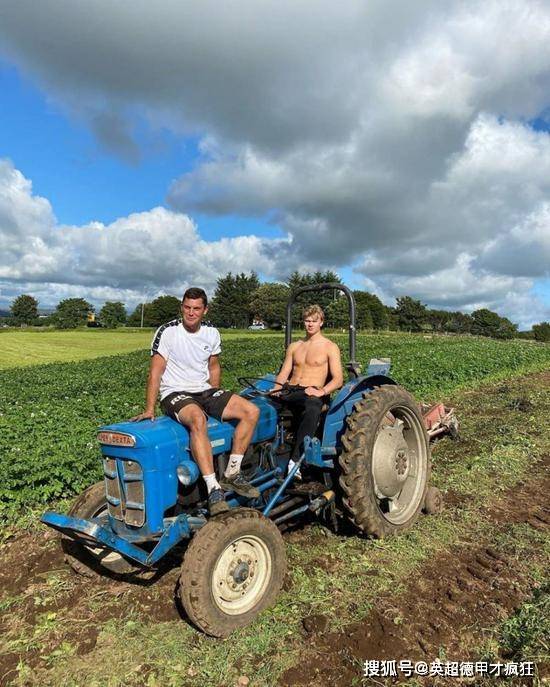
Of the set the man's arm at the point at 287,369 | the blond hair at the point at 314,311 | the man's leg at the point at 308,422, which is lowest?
the man's leg at the point at 308,422

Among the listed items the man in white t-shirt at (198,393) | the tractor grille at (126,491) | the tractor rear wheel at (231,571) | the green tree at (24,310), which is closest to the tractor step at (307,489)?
the man in white t-shirt at (198,393)

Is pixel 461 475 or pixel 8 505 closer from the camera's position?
pixel 8 505

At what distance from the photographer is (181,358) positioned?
3.87 metres

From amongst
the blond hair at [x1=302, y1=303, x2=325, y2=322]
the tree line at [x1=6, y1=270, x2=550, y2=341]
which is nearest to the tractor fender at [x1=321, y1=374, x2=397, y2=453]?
the blond hair at [x1=302, y1=303, x2=325, y2=322]

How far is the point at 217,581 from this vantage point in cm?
301

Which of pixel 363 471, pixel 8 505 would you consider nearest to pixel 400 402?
pixel 363 471

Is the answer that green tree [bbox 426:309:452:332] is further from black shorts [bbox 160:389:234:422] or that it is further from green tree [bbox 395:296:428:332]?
black shorts [bbox 160:389:234:422]

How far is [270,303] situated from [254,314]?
555cm

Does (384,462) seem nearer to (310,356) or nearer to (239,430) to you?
(310,356)

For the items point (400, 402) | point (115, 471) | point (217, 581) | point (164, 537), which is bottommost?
point (217, 581)

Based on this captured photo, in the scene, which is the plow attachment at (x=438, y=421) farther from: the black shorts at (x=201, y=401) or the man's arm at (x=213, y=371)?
the black shorts at (x=201, y=401)

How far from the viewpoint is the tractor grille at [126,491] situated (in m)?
3.22

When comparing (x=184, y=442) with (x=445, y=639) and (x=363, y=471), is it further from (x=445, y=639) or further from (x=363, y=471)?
(x=445, y=639)

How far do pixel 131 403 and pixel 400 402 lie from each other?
701cm
